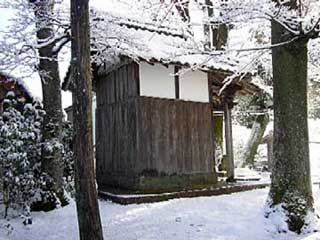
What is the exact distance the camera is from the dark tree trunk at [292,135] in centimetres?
715

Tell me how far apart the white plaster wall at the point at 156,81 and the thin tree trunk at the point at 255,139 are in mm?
10920

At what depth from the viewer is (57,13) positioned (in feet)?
29.4

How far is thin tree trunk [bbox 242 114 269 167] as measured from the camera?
20812 mm

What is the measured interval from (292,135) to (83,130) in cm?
358

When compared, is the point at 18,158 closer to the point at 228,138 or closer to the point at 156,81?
the point at 156,81

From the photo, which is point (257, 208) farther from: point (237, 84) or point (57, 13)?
point (57, 13)

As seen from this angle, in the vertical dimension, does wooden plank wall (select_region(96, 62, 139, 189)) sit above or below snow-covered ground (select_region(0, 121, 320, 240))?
above

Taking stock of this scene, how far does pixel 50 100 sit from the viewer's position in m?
8.87

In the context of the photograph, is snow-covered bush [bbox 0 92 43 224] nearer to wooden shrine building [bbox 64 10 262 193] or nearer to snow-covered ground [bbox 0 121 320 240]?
snow-covered ground [bbox 0 121 320 240]

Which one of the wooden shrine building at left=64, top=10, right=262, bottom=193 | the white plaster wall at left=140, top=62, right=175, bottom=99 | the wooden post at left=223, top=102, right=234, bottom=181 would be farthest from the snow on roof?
the wooden post at left=223, top=102, right=234, bottom=181

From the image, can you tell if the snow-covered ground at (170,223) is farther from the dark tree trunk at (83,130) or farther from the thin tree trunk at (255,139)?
the thin tree trunk at (255,139)

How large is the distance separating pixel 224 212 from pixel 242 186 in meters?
2.92

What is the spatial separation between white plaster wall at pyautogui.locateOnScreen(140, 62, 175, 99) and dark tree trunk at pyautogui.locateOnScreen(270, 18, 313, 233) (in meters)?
3.42

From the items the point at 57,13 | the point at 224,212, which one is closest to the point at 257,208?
the point at 224,212
